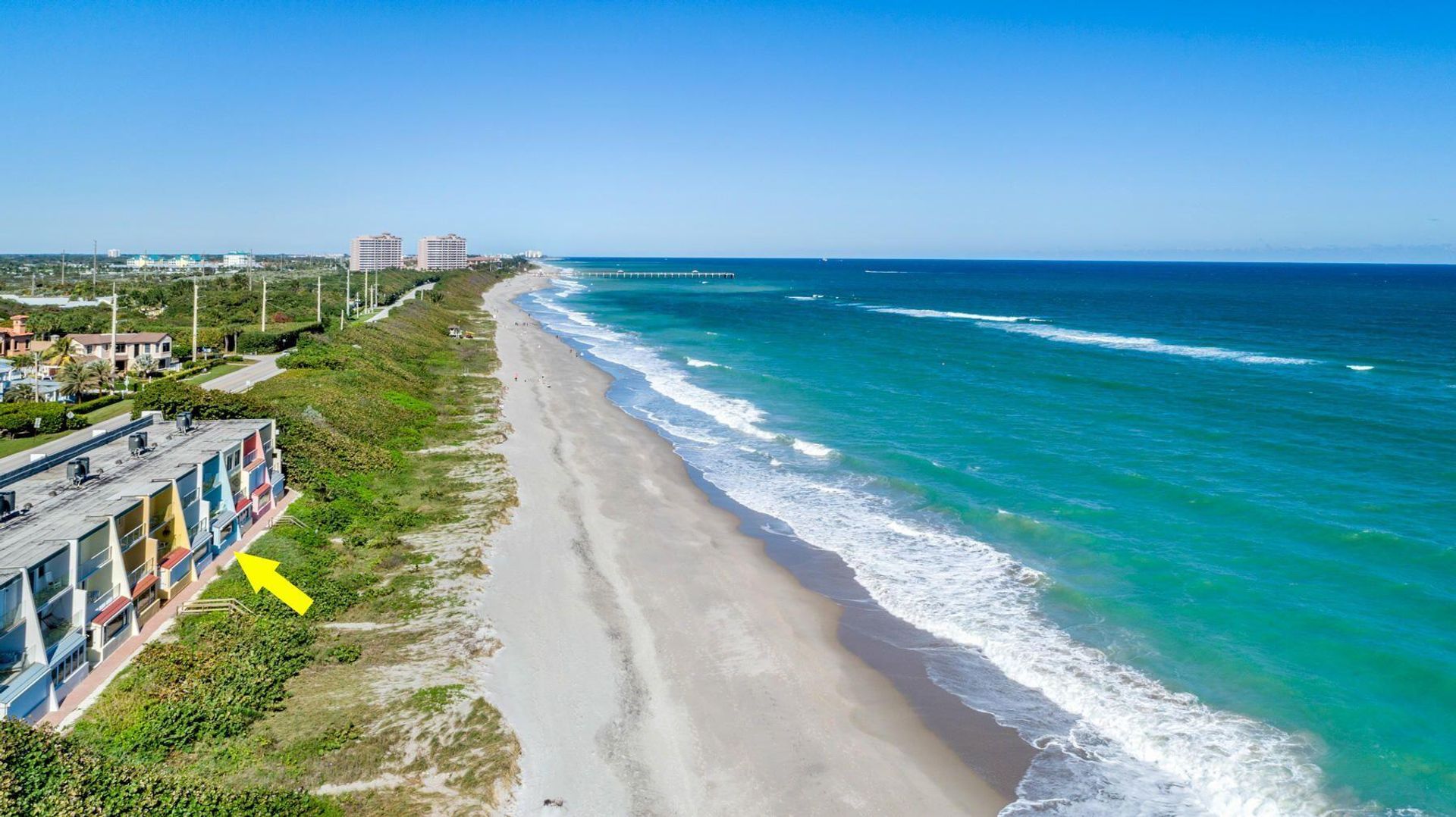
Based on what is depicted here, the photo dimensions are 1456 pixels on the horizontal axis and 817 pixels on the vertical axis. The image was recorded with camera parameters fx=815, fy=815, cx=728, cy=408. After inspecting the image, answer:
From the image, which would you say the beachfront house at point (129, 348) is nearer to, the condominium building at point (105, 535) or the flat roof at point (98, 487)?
the condominium building at point (105, 535)

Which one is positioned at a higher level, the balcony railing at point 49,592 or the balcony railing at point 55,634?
the balcony railing at point 49,592

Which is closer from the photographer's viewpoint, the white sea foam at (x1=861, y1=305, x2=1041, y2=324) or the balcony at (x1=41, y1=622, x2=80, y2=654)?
the balcony at (x1=41, y1=622, x2=80, y2=654)

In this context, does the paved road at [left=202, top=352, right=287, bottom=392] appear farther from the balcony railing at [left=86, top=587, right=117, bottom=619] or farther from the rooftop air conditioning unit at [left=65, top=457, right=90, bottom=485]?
the balcony railing at [left=86, top=587, right=117, bottom=619]

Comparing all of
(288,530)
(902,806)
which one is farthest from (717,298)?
(902,806)

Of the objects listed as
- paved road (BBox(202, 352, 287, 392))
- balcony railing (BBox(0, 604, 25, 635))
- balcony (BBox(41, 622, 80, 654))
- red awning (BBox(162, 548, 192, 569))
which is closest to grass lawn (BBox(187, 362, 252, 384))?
paved road (BBox(202, 352, 287, 392))

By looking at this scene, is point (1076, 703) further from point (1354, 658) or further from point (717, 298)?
point (717, 298)

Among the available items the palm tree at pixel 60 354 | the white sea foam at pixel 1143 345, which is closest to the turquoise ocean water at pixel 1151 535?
the white sea foam at pixel 1143 345
